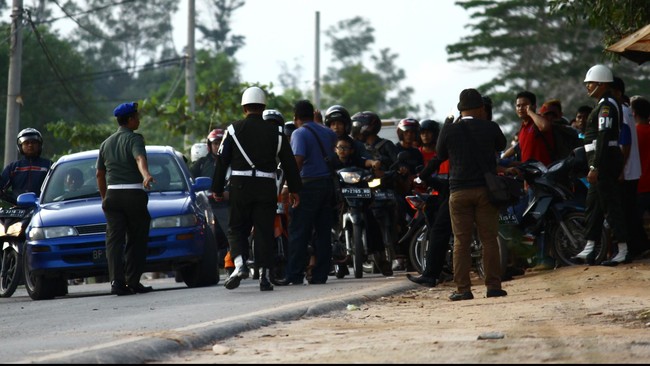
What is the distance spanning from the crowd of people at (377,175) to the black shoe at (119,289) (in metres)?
0.01

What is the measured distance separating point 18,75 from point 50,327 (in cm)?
2031

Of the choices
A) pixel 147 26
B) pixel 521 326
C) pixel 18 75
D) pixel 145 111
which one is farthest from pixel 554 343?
pixel 147 26

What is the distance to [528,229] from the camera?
1583 cm

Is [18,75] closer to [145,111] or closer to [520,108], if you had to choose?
[145,111]

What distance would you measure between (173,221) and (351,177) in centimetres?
204

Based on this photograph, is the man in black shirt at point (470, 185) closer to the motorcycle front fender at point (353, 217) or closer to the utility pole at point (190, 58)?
the motorcycle front fender at point (353, 217)

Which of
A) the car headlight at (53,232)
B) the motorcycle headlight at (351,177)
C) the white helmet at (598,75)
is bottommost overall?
the car headlight at (53,232)

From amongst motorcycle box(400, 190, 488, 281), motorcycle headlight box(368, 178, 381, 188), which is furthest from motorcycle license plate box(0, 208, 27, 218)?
motorcycle box(400, 190, 488, 281)

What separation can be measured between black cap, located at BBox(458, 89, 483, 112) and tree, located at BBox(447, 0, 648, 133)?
1749 inches

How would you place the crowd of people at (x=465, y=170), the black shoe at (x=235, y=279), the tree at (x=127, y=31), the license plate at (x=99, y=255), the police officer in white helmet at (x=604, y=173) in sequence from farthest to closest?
the tree at (x=127, y=31) → the license plate at (x=99, y=255) → the police officer in white helmet at (x=604, y=173) → the black shoe at (x=235, y=279) → the crowd of people at (x=465, y=170)

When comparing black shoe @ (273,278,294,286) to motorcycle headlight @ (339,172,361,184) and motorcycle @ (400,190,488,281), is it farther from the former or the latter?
motorcycle headlight @ (339,172,361,184)

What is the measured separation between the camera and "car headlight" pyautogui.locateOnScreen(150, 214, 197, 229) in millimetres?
16750

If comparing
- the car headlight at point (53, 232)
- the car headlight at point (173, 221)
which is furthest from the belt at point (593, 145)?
the car headlight at point (53, 232)

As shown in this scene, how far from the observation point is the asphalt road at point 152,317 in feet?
29.6
